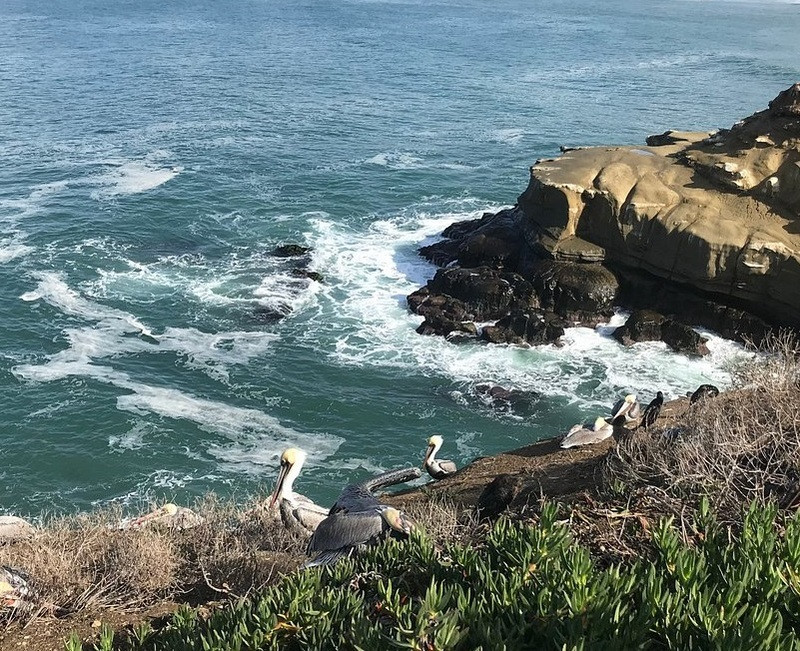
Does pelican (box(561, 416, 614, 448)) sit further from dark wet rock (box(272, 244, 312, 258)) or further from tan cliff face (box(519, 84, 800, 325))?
dark wet rock (box(272, 244, 312, 258))

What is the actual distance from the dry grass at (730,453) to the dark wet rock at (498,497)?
4.61ft

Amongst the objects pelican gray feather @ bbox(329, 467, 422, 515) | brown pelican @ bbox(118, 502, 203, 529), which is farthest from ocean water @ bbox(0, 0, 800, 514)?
pelican gray feather @ bbox(329, 467, 422, 515)

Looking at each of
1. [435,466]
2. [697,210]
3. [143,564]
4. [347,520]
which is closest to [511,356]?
[697,210]

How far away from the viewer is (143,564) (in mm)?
9961

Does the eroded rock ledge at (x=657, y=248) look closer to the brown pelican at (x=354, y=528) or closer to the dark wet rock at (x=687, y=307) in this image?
the dark wet rock at (x=687, y=307)

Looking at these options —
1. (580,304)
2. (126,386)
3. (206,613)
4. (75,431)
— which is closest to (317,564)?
(206,613)

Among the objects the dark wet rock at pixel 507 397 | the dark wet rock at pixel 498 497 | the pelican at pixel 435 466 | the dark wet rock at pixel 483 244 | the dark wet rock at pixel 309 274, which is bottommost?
the dark wet rock at pixel 507 397

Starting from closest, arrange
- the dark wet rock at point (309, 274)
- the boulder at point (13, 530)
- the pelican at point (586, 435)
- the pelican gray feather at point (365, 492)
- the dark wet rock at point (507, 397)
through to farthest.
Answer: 1. the pelican gray feather at point (365, 492)
2. the boulder at point (13, 530)
3. the pelican at point (586, 435)
4. the dark wet rock at point (507, 397)
5. the dark wet rock at point (309, 274)

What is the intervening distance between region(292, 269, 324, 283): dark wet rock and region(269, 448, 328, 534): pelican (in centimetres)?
2285

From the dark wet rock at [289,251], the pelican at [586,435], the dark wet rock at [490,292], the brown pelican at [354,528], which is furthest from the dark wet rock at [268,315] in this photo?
the brown pelican at [354,528]

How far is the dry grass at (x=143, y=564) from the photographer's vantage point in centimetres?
952

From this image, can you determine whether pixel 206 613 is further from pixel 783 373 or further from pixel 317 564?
pixel 783 373

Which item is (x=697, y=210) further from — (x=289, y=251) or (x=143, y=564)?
(x=143, y=564)

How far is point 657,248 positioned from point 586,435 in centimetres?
1697
